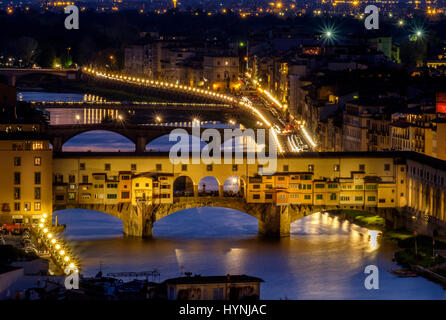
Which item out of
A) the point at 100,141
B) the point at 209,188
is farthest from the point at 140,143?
the point at 209,188

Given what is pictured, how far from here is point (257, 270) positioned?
2284 centimetres

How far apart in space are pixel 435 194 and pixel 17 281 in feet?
32.7

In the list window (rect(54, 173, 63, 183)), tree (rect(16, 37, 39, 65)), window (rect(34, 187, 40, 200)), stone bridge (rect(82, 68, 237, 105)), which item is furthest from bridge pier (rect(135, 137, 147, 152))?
tree (rect(16, 37, 39, 65))

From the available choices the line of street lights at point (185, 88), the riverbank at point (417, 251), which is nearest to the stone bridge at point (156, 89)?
the line of street lights at point (185, 88)

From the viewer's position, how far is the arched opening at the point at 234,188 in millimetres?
27228

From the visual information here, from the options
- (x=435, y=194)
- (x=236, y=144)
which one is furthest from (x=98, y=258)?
(x=236, y=144)

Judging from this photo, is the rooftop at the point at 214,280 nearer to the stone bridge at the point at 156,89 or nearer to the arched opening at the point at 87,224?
the arched opening at the point at 87,224

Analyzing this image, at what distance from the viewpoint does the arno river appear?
2162 cm

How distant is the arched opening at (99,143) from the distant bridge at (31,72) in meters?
15.5

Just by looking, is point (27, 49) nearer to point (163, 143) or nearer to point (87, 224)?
point (163, 143)

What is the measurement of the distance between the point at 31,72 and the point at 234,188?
102 ft

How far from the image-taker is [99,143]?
40312 millimetres

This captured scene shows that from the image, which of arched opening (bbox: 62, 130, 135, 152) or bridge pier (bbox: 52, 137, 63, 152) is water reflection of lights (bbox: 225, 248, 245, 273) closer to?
arched opening (bbox: 62, 130, 135, 152)
